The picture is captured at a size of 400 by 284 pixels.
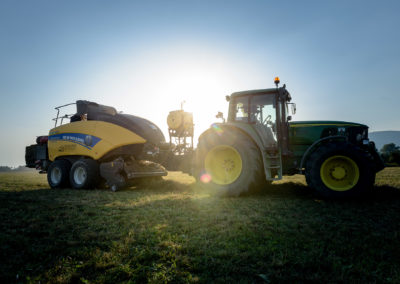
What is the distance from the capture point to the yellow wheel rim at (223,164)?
5562mm

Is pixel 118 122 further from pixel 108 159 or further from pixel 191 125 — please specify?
pixel 191 125

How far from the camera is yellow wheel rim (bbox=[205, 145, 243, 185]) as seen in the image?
5562 mm

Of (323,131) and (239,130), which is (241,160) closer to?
(239,130)

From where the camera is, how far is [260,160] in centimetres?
525

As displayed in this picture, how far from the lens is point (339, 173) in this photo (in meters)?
4.70

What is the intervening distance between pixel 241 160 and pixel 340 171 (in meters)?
2.01

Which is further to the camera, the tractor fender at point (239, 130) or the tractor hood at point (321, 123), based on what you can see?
the tractor hood at point (321, 123)

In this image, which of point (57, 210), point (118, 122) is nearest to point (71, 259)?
point (57, 210)

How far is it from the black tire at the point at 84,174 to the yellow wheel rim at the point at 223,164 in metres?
3.78

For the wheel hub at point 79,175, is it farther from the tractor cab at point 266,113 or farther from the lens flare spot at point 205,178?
the tractor cab at point 266,113

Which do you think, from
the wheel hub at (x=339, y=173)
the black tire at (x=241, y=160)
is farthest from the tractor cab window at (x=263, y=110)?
the wheel hub at (x=339, y=173)

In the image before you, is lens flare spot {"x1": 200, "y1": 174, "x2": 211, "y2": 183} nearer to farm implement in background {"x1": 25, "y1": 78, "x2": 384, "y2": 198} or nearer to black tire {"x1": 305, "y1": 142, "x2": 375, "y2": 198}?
farm implement in background {"x1": 25, "y1": 78, "x2": 384, "y2": 198}

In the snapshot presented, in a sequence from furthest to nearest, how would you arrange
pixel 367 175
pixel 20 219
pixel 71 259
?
pixel 367 175 < pixel 20 219 < pixel 71 259

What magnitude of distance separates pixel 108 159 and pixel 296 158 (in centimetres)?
563
